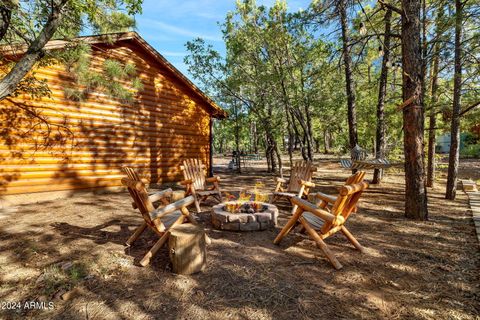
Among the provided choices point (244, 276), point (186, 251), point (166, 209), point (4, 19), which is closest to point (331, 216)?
point (244, 276)

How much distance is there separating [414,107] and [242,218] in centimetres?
383

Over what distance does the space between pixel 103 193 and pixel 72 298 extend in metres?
5.64

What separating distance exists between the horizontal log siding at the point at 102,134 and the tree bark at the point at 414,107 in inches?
248

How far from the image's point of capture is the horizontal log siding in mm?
6051

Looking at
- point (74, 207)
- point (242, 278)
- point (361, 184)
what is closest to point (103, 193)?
point (74, 207)

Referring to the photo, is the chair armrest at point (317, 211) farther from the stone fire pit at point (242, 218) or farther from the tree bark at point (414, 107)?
the tree bark at point (414, 107)

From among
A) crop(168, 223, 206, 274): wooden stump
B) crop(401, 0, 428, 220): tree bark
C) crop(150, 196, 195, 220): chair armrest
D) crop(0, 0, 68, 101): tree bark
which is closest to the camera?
crop(168, 223, 206, 274): wooden stump

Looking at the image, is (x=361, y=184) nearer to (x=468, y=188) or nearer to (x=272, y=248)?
(x=272, y=248)

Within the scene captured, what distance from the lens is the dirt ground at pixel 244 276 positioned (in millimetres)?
2223

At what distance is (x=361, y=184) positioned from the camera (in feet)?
10.2

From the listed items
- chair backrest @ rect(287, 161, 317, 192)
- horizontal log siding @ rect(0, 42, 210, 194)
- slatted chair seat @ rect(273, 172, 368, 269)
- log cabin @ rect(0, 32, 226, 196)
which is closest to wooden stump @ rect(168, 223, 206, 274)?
slatted chair seat @ rect(273, 172, 368, 269)

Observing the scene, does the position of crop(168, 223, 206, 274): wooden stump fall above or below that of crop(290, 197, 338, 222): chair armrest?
below

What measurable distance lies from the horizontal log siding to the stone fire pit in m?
4.37

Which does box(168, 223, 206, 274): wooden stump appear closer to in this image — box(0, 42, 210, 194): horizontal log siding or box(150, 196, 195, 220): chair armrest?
box(150, 196, 195, 220): chair armrest
